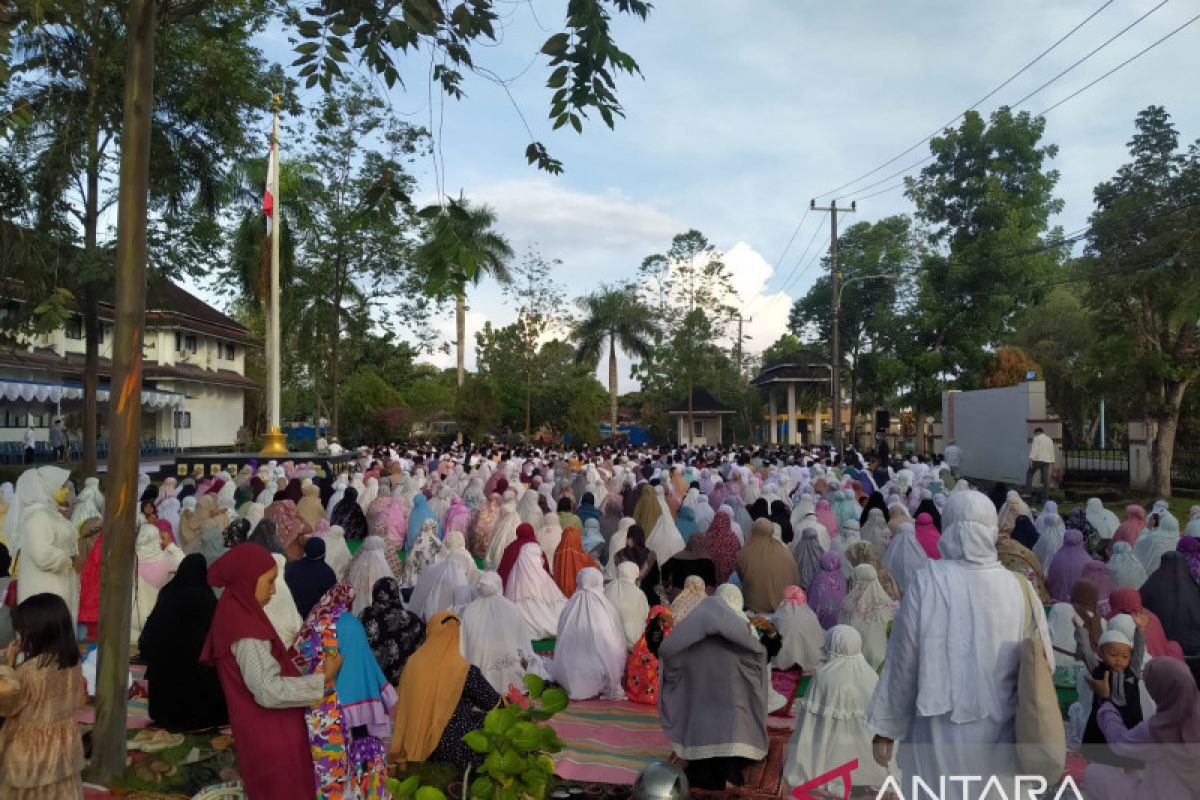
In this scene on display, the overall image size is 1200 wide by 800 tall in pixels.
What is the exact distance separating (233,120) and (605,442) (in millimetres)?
23026

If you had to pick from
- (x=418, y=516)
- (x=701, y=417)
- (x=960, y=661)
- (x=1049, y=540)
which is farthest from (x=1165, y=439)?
(x=701, y=417)

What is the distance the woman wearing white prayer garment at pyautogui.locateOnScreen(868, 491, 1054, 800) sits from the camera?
3.29 meters

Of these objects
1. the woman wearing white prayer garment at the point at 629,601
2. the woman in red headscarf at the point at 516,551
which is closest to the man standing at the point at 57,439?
the woman in red headscarf at the point at 516,551

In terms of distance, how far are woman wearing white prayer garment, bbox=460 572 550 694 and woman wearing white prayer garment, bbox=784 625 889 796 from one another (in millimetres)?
2313

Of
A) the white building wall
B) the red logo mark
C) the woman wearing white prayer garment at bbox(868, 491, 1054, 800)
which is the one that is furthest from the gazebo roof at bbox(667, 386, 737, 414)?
the woman wearing white prayer garment at bbox(868, 491, 1054, 800)

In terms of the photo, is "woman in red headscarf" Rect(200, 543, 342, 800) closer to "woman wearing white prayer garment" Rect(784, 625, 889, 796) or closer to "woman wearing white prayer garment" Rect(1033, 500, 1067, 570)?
"woman wearing white prayer garment" Rect(784, 625, 889, 796)

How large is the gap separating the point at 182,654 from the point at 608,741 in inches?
104

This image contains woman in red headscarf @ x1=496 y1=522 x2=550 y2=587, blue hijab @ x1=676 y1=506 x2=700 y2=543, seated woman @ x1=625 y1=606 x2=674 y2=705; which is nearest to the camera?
seated woman @ x1=625 y1=606 x2=674 y2=705

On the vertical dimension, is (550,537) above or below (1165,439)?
below

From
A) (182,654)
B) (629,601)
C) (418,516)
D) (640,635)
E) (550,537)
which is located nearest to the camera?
(182,654)

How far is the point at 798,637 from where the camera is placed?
6977mm

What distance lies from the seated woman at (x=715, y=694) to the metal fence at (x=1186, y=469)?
18421 mm

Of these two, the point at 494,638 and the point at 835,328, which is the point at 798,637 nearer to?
the point at 494,638

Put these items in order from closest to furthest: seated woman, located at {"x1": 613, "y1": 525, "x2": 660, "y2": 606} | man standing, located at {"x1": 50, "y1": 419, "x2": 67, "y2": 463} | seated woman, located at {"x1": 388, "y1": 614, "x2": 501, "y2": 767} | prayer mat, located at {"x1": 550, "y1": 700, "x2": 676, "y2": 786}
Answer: seated woman, located at {"x1": 388, "y1": 614, "x2": 501, "y2": 767}
prayer mat, located at {"x1": 550, "y1": 700, "x2": 676, "y2": 786}
seated woman, located at {"x1": 613, "y1": 525, "x2": 660, "y2": 606}
man standing, located at {"x1": 50, "y1": 419, "x2": 67, "y2": 463}
